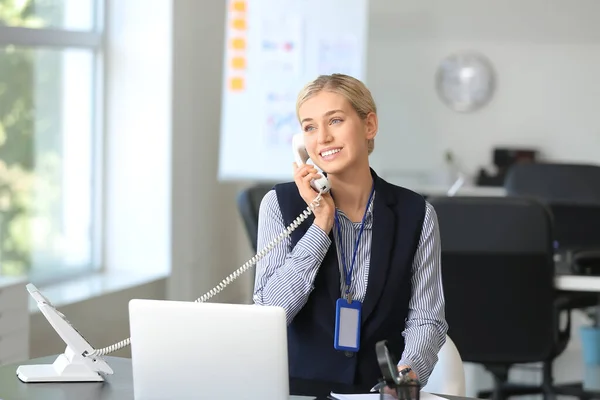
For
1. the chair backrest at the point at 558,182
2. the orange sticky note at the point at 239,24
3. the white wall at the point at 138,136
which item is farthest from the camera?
the orange sticky note at the point at 239,24

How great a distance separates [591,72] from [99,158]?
323 cm

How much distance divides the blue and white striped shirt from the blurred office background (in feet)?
5.88

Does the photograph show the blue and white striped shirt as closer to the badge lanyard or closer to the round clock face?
the badge lanyard

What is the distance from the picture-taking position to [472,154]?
6660 millimetres

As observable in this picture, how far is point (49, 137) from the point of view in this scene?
4863 mm

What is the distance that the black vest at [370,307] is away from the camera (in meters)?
2.14

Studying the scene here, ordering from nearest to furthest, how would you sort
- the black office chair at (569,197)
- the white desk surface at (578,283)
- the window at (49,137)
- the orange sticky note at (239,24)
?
the white desk surface at (578,283), the black office chair at (569,197), the window at (49,137), the orange sticky note at (239,24)

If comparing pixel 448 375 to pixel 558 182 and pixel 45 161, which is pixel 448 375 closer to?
pixel 558 182

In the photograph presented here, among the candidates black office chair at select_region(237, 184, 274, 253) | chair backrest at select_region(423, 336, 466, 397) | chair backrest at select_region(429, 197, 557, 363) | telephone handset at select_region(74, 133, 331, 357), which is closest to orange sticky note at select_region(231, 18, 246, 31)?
black office chair at select_region(237, 184, 274, 253)

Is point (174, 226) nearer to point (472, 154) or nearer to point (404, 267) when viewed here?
point (472, 154)

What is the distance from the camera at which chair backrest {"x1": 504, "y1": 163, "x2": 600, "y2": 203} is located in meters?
4.42

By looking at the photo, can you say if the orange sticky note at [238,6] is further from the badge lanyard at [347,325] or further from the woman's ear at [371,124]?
the badge lanyard at [347,325]

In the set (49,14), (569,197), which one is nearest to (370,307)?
(569,197)

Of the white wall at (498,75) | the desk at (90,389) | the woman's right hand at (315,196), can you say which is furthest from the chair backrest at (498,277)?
the white wall at (498,75)
